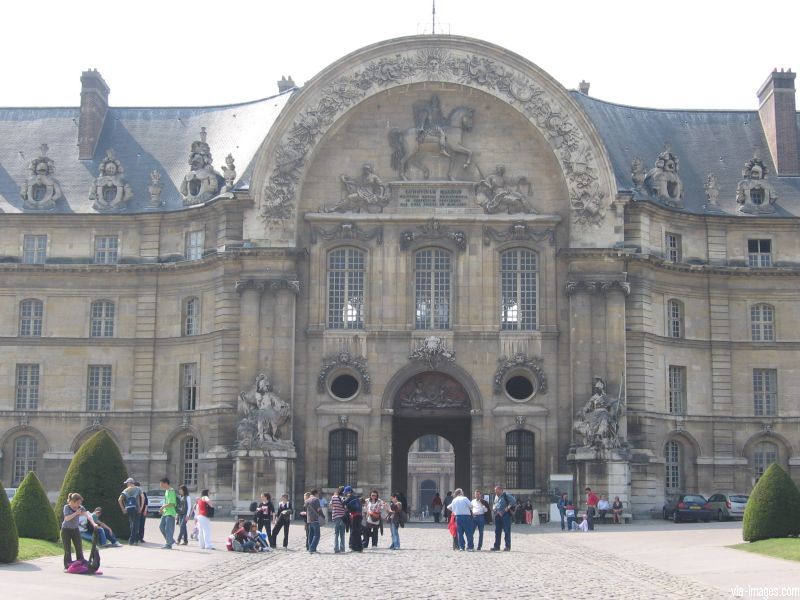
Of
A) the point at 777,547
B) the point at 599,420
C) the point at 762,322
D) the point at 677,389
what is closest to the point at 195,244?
the point at 599,420

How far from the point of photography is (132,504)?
34.2 metres

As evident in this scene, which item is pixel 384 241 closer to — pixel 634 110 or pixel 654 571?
pixel 634 110

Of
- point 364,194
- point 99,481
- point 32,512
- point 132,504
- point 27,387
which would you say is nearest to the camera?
point 32,512

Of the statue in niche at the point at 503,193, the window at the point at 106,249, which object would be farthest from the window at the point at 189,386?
the statue in niche at the point at 503,193

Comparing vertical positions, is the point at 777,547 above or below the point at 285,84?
below

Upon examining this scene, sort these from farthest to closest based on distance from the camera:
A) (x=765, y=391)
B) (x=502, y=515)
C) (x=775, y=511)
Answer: (x=765, y=391) < (x=502, y=515) < (x=775, y=511)

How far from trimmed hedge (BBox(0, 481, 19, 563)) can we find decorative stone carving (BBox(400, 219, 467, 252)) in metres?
29.0

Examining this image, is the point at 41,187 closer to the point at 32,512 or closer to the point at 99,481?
the point at 99,481

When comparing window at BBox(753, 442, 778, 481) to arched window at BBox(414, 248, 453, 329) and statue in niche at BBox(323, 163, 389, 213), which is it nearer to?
arched window at BBox(414, 248, 453, 329)

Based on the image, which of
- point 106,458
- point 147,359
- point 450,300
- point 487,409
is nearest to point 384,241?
point 450,300

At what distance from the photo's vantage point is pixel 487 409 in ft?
172

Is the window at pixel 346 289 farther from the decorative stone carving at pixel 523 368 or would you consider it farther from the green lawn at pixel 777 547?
the green lawn at pixel 777 547

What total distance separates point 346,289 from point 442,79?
9.96m

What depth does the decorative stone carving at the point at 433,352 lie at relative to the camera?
52.4m
